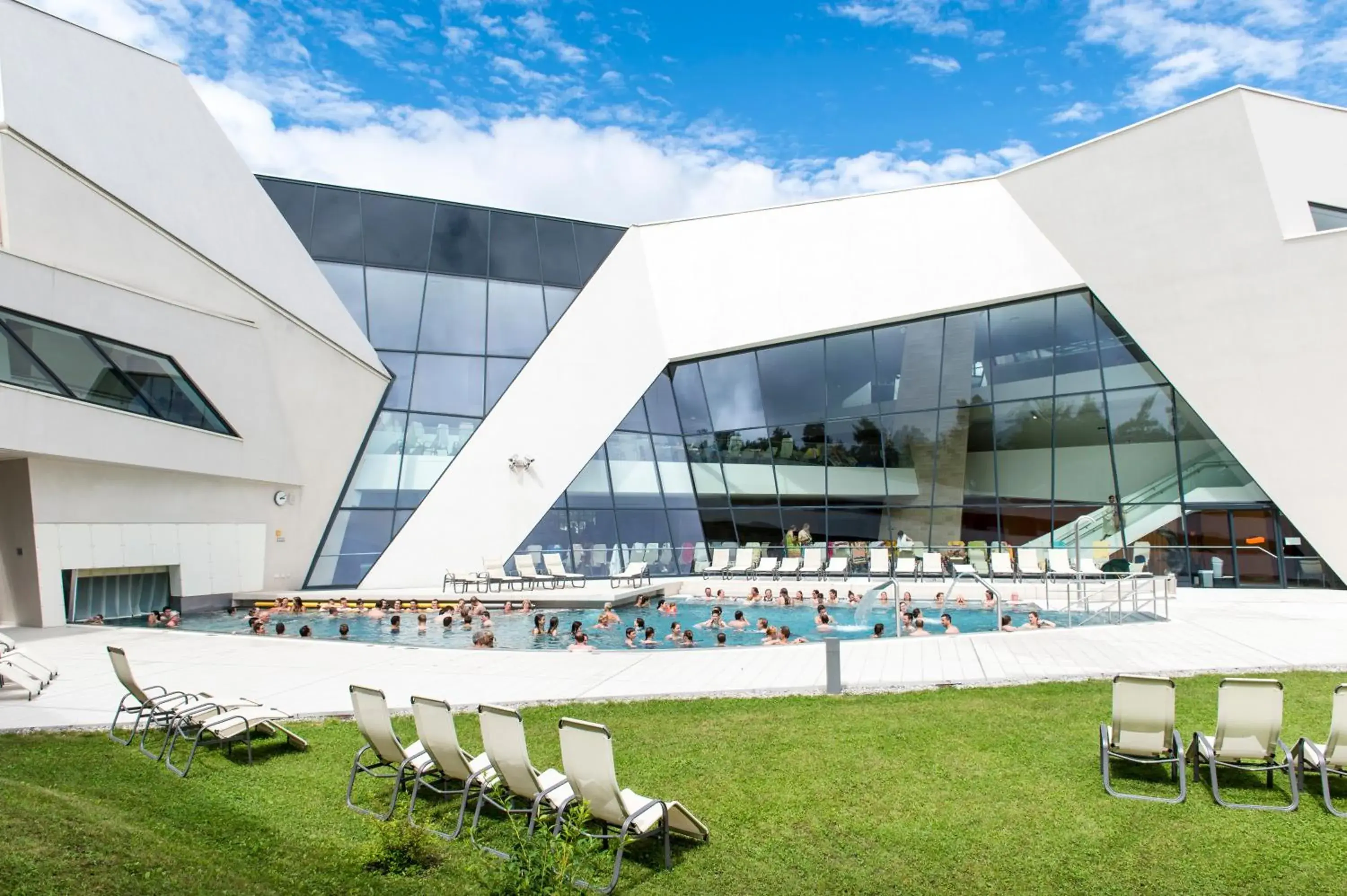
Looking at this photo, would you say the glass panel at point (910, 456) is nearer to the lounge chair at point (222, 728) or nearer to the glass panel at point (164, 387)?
the glass panel at point (164, 387)

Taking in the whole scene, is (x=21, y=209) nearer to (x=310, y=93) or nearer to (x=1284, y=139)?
(x=310, y=93)

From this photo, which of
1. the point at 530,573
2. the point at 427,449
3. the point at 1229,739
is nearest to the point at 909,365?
the point at 530,573

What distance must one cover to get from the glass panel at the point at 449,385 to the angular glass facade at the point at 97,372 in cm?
542

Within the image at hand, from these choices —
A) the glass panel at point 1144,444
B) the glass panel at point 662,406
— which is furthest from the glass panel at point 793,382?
the glass panel at point 1144,444

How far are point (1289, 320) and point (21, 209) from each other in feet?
77.0

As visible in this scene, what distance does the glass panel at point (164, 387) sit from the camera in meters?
15.9

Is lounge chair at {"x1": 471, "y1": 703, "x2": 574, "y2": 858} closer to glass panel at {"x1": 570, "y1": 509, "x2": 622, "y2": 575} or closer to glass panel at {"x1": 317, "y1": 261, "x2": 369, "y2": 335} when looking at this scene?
glass panel at {"x1": 570, "y1": 509, "x2": 622, "y2": 575}

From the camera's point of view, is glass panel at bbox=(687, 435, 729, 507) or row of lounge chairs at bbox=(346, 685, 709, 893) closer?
row of lounge chairs at bbox=(346, 685, 709, 893)

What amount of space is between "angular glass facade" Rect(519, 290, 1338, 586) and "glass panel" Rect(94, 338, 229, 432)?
8119 millimetres

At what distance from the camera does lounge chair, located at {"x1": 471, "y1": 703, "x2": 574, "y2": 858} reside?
5500 mm

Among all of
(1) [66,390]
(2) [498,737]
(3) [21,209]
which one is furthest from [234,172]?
(2) [498,737]

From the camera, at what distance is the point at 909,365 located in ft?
74.9

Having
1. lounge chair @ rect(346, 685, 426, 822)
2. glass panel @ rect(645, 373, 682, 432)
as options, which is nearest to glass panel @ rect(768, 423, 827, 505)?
glass panel @ rect(645, 373, 682, 432)

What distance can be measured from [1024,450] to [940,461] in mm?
2060
